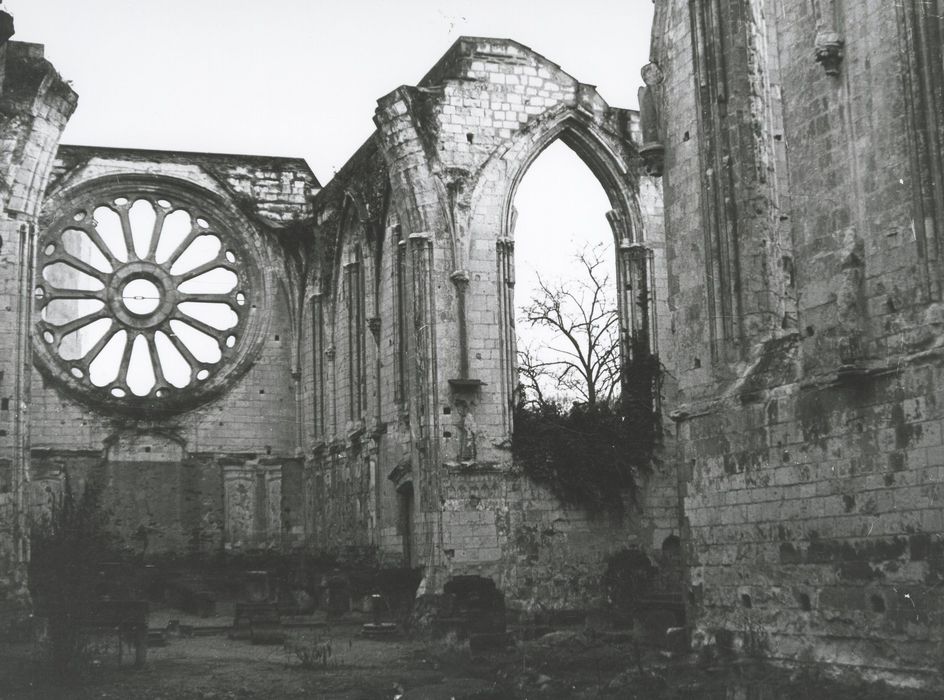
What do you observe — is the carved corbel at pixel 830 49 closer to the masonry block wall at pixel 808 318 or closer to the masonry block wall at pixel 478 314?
the masonry block wall at pixel 808 318

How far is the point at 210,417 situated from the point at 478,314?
8.17m

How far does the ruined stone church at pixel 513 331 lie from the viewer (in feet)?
34.9

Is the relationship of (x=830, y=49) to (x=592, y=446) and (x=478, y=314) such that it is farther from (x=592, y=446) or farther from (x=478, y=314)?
(x=592, y=446)

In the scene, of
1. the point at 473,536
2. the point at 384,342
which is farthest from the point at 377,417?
the point at 473,536

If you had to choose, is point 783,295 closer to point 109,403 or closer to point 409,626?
point 409,626

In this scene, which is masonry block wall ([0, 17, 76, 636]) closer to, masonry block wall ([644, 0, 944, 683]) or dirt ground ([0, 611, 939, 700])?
dirt ground ([0, 611, 939, 700])

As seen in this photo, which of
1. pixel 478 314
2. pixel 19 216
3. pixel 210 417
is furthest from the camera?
pixel 210 417

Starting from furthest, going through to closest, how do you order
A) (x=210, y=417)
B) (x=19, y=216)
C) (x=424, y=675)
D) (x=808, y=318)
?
(x=210, y=417) → (x=19, y=216) → (x=424, y=675) → (x=808, y=318)

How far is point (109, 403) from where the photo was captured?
81.5ft

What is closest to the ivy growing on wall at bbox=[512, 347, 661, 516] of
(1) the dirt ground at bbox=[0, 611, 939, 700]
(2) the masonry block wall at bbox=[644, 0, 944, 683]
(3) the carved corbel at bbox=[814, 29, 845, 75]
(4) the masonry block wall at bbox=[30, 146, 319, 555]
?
(1) the dirt ground at bbox=[0, 611, 939, 700]

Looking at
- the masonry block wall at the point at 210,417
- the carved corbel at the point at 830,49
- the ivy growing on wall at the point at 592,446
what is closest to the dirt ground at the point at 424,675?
the ivy growing on wall at the point at 592,446

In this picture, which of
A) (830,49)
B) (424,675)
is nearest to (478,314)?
(424,675)

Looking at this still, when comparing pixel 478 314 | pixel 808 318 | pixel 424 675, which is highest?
pixel 478 314

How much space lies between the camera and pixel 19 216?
18.1 meters
